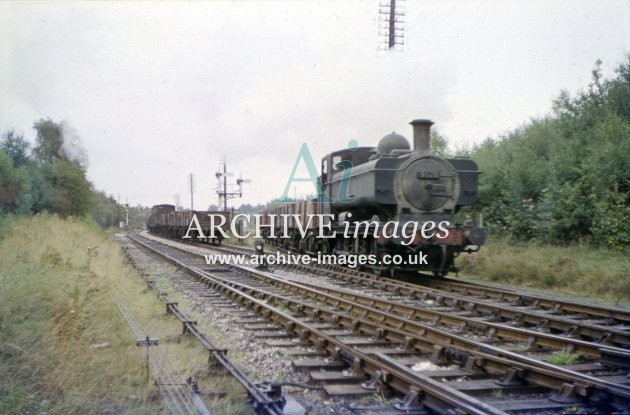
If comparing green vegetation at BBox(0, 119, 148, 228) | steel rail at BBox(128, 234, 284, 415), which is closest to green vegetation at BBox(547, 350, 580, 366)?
steel rail at BBox(128, 234, 284, 415)

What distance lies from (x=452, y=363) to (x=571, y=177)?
40.9 feet

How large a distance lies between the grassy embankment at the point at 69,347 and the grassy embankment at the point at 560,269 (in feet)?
26.9

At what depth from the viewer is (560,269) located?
1208cm

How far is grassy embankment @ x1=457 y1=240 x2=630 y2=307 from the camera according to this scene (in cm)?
1052

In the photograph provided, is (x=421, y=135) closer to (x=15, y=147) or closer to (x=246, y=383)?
(x=246, y=383)

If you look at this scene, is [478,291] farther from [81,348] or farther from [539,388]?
[81,348]

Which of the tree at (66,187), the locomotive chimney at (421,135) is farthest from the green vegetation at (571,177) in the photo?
the tree at (66,187)

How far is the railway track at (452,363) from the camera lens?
12.9ft

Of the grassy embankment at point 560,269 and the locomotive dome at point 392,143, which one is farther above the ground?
the locomotive dome at point 392,143

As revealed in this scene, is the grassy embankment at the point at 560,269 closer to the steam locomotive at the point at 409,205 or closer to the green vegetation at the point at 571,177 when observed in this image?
the green vegetation at the point at 571,177

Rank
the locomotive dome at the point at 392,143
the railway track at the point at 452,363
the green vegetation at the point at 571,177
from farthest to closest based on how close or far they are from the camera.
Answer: the green vegetation at the point at 571,177 → the locomotive dome at the point at 392,143 → the railway track at the point at 452,363

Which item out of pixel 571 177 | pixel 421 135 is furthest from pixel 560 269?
pixel 571 177

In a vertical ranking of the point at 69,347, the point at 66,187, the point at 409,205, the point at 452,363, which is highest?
the point at 66,187

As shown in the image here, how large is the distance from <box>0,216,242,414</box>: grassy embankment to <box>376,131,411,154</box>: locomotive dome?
6.88 meters
